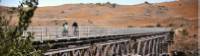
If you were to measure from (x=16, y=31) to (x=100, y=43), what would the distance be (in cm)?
1395

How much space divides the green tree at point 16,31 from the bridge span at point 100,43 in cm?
213

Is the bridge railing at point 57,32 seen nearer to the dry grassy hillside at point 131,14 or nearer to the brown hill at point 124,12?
the dry grassy hillside at point 131,14

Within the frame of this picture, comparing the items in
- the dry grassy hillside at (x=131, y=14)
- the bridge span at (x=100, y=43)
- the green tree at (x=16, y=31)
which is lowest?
the dry grassy hillside at (x=131, y=14)

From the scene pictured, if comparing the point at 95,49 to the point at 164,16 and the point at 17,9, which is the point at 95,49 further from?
the point at 164,16

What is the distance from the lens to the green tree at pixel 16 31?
10.3 m

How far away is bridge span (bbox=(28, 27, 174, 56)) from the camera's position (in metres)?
18.7

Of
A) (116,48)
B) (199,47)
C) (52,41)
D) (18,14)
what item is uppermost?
(18,14)

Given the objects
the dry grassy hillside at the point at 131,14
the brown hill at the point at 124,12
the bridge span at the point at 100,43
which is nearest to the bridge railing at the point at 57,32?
the bridge span at the point at 100,43

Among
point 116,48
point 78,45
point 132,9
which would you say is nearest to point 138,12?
point 132,9

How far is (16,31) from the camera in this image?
10750 mm

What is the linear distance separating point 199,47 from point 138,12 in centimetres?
3707

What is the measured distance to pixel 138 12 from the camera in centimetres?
9431

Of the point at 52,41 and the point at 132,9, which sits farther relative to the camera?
the point at 132,9

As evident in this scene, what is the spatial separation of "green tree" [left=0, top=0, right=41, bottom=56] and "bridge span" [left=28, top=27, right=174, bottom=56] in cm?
213
